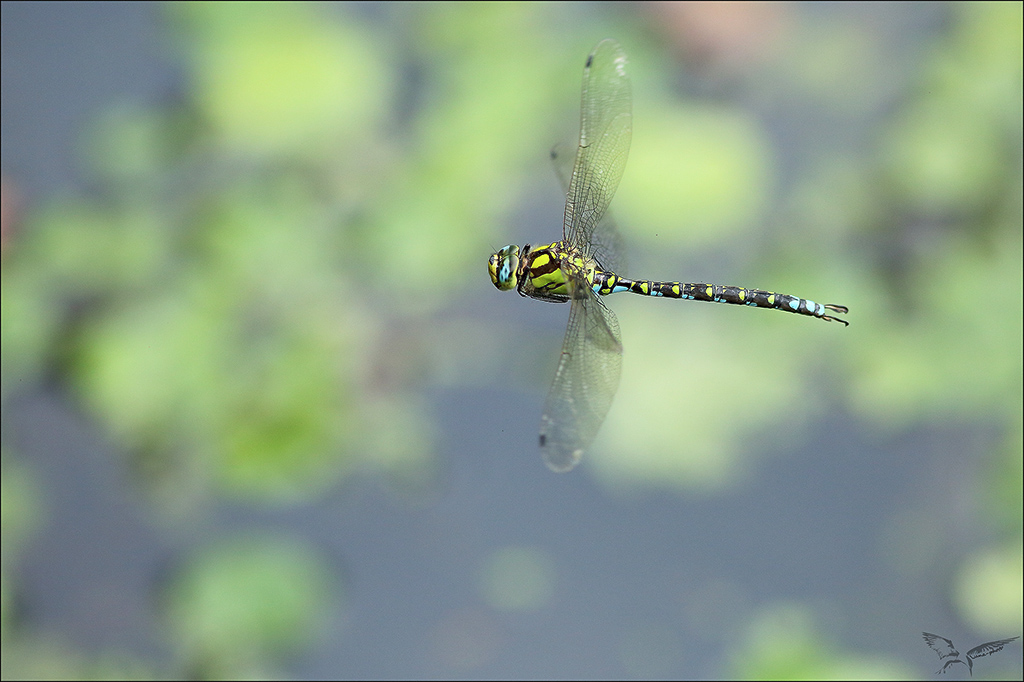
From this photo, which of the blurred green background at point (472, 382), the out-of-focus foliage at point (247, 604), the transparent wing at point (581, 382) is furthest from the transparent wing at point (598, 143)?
the out-of-focus foliage at point (247, 604)

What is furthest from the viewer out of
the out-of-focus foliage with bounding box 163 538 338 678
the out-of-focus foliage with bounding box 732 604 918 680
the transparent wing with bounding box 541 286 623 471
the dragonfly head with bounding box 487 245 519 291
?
the out-of-focus foliage with bounding box 163 538 338 678

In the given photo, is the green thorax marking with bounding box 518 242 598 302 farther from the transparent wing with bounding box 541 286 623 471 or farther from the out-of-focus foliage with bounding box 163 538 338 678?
the out-of-focus foliage with bounding box 163 538 338 678

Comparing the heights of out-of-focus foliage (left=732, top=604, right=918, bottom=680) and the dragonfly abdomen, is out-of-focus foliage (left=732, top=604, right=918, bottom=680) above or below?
below

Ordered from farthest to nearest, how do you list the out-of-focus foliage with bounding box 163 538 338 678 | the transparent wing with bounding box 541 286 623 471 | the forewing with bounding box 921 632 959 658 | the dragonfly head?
1. the out-of-focus foliage with bounding box 163 538 338 678
2. the forewing with bounding box 921 632 959 658
3. the dragonfly head
4. the transparent wing with bounding box 541 286 623 471

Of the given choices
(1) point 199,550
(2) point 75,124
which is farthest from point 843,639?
(2) point 75,124

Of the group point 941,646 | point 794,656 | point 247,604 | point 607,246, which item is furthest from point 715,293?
point 247,604

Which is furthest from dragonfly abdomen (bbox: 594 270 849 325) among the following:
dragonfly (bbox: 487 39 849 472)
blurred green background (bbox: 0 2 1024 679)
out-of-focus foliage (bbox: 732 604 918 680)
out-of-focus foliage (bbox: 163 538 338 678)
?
out-of-focus foliage (bbox: 163 538 338 678)

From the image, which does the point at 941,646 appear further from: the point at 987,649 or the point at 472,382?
the point at 472,382
